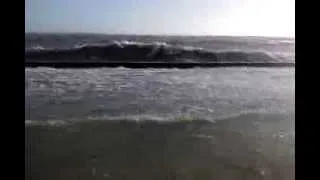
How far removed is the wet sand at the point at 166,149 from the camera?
2473mm

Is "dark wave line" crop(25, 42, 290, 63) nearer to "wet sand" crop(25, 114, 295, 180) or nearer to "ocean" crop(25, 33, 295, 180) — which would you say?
"ocean" crop(25, 33, 295, 180)

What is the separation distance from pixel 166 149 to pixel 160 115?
0.58 meters

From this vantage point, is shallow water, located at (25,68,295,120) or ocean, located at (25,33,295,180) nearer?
ocean, located at (25,33,295,180)

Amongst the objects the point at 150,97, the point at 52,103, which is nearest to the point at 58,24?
the point at 52,103

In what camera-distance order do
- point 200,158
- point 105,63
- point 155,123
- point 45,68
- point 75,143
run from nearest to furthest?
point 200,158, point 75,143, point 155,123, point 45,68, point 105,63

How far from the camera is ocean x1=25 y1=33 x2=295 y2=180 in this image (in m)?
2.57

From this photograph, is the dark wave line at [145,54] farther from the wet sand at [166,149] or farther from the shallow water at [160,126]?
the wet sand at [166,149]

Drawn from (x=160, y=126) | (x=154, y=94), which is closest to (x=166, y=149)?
(x=160, y=126)

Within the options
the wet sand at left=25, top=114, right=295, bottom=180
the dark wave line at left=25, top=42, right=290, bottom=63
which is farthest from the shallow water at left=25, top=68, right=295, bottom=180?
the dark wave line at left=25, top=42, right=290, bottom=63

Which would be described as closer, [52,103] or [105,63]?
[52,103]

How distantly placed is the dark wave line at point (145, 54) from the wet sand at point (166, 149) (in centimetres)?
Answer: 200

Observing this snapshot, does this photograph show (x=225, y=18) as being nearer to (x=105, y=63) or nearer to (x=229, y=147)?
(x=229, y=147)
